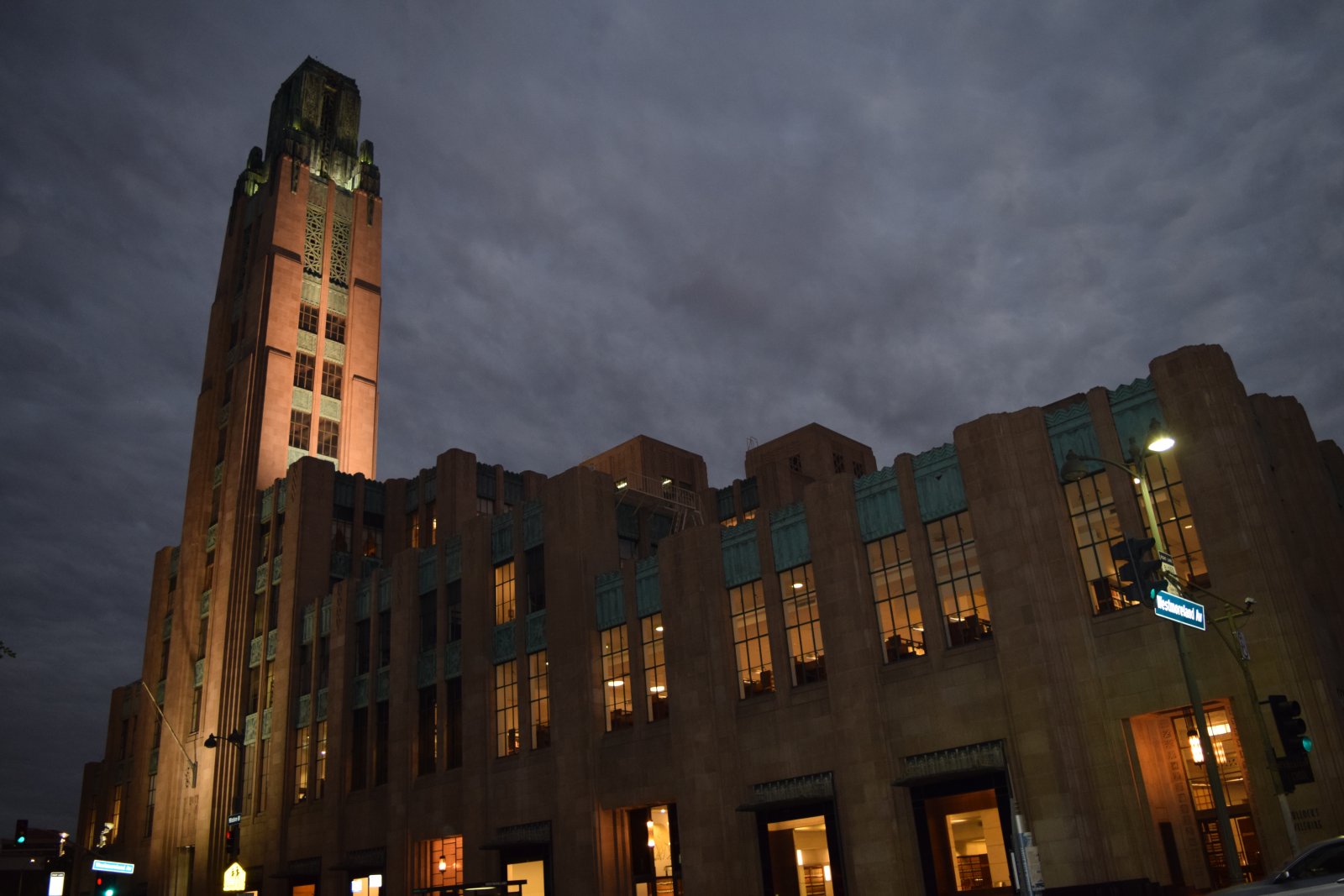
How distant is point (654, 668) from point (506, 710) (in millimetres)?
9030

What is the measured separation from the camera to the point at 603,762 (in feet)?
144

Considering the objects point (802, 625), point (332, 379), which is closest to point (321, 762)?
point (332, 379)

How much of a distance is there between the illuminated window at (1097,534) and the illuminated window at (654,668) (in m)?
17.2

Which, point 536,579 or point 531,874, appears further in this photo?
point 536,579

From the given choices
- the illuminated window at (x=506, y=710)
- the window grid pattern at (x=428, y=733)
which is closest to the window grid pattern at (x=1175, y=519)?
the illuminated window at (x=506, y=710)

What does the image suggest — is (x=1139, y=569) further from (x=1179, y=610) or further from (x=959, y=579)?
(x=959, y=579)

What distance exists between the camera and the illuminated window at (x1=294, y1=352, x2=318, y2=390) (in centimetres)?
7562

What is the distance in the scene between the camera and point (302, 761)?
58406 mm

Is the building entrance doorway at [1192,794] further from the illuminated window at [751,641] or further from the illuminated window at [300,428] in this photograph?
the illuminated window at [300,428]

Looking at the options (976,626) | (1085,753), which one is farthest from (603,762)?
(1085,753)

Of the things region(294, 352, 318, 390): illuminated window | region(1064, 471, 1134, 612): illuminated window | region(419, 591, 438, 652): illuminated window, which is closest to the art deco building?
region(1064, 471, 1134, 612): illuminated window

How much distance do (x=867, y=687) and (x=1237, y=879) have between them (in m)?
17.0

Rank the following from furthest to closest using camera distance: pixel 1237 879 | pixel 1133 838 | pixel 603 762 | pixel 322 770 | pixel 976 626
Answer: pixel 322 770 < pixel 603 762 < pixel 976 626 < pixel 1133 838 < pixel 1237 879

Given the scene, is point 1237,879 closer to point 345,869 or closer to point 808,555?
point 808,555
